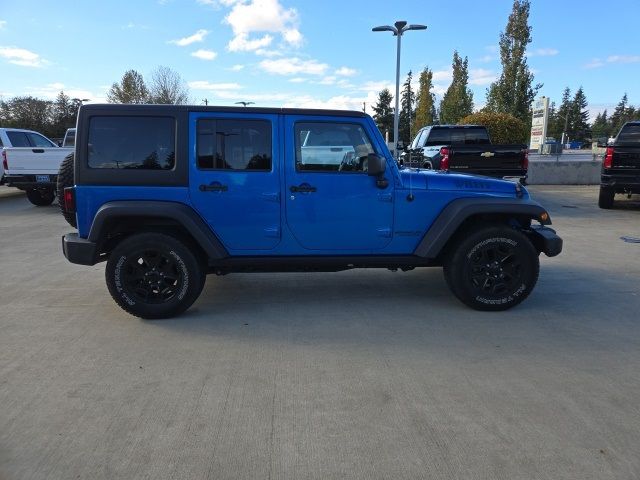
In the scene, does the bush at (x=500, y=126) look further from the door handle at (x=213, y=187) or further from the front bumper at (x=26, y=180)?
the door handle at (x=213, y=187)

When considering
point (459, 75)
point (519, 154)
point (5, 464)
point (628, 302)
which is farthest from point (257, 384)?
point (459, 75)

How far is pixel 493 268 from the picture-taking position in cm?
488

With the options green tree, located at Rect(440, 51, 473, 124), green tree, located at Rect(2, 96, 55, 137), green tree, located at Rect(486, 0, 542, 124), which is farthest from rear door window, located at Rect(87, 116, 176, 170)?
green tree, located at Rect(2, 96, 55, 137)

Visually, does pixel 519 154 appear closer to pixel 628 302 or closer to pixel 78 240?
pixel 628 302

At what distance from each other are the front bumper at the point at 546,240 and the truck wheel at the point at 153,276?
3.36 m

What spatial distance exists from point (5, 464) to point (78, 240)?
234cm

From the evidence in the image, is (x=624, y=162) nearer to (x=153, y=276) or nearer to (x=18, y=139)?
(x=153, y=276)

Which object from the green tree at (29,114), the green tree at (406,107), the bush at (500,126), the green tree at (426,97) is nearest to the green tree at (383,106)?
the green tree at (406,107)

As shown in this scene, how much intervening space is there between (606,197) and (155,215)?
11.5m

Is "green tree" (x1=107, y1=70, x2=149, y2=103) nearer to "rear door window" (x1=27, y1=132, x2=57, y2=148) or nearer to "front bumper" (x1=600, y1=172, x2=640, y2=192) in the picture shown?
"rear door window" (x1=27, y1=132, x2=57, y2=148)

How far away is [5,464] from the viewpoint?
261 centimetres

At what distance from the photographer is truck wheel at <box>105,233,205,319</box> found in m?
4.55

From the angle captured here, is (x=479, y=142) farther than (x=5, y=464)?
Yes

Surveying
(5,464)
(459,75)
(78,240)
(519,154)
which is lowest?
(5,464)
